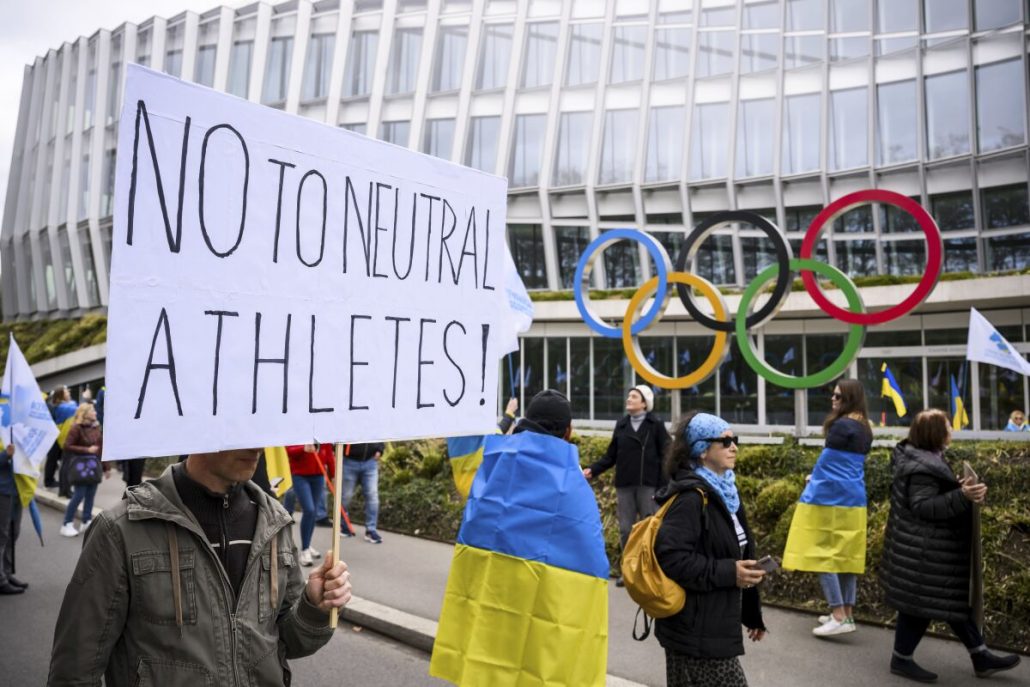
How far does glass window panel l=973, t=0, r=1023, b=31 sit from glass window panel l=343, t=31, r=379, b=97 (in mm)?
21276

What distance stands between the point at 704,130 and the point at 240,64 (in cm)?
1983

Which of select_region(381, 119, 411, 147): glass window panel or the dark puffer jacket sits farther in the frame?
select_region(381, 119, 411, 147): glass window panel

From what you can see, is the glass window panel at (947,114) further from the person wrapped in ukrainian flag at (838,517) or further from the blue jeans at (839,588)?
the blue jeans at (839,588)

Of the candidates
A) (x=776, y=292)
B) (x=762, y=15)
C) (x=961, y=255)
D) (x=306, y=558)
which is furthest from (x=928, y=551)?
(x=762, y=15)

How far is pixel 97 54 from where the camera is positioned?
41.1 m

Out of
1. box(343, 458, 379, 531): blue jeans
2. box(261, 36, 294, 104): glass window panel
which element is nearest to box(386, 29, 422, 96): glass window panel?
box(261, 36, 294, 104): glass window panel

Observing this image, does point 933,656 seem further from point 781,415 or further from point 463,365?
point 781,415

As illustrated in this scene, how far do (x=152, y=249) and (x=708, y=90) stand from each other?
2999cm

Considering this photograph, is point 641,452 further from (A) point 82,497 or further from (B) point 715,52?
(B) point 715,52

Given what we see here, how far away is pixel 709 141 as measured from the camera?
30344 millimetres

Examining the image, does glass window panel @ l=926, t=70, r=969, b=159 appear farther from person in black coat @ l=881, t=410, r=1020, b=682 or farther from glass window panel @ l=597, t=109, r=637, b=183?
person in black coat @ l=881, t=410, r=1020, b=682

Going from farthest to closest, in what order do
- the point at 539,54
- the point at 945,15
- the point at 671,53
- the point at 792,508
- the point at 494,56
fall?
the point at 494,56, the point at 539,54, the point at 671,53, the point at 945,15, the point at 792,508

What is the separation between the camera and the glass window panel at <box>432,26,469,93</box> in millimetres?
33844

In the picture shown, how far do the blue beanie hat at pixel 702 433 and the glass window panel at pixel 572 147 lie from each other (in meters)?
28.7
